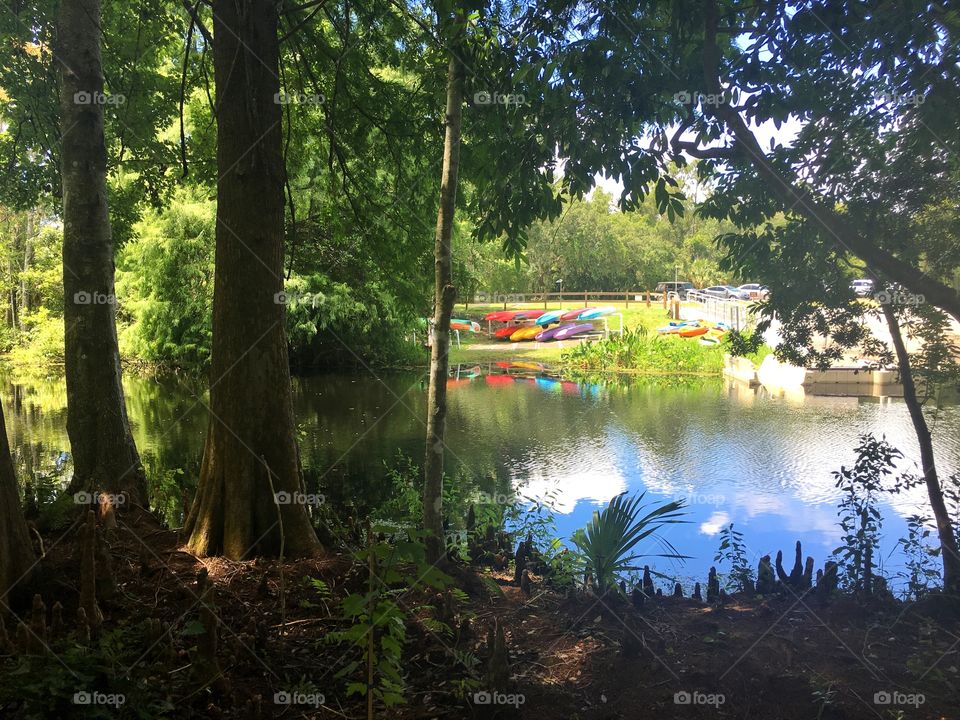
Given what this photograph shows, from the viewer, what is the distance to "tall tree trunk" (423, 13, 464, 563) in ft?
13.1

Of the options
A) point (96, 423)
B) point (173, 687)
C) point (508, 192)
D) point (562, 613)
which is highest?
point (508, 192)

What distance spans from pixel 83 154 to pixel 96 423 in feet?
6.30

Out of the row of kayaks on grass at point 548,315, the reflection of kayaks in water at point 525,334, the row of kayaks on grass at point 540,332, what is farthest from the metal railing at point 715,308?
the reflection of kayaks in water at point 525,334

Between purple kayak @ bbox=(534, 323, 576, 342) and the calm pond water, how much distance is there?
6.85 meters

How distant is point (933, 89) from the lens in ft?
12.5

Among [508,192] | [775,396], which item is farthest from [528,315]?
[508,192]

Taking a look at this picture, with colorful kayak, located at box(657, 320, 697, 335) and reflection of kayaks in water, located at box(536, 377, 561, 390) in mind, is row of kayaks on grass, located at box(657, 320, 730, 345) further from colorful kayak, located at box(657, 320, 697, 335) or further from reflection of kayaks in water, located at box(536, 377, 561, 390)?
reflection of kayaks in water, located at box(536, 377, 561, 390)

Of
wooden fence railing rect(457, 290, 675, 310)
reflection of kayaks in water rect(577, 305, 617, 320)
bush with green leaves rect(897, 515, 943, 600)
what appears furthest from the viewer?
reflection of kayaks in water rect(577, 305, 617, 320)

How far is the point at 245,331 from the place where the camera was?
3.76m

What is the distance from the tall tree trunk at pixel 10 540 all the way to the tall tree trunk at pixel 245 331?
1060 mm

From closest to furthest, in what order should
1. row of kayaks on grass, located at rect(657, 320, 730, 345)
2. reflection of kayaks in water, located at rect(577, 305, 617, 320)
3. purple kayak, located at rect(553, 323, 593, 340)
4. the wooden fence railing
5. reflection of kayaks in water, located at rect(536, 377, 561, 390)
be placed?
reflection of kayaks in water, located at rect(536, 377, 561, 390)
row of kayaks on grass, located at rect(657, 320, 730, 345)
the wooden fence railing
reflection of kayaks in water, located at rect(577, 305, 617, 320)
purple kayak, located at rect(553, 323, 593, 340)

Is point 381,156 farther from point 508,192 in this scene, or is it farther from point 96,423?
point 96,423

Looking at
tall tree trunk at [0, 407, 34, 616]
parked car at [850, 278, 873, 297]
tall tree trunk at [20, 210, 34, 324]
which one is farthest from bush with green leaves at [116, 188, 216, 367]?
parked car at [850, 278, 873, 297]

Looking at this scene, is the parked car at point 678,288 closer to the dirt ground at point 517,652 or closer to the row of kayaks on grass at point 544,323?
the row of kayaks on grass at point 544,323
